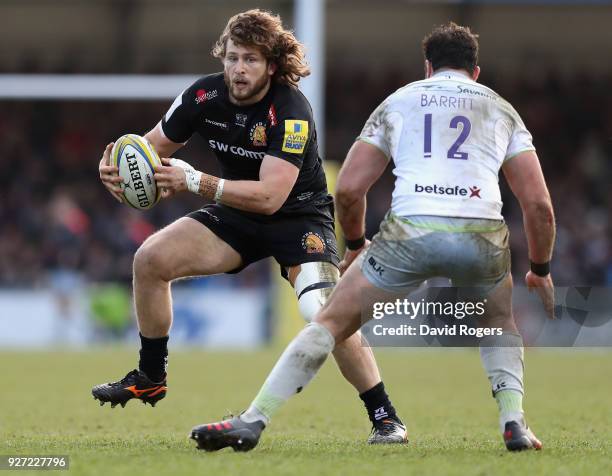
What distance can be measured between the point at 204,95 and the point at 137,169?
1.89ft

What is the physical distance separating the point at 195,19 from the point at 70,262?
485cm

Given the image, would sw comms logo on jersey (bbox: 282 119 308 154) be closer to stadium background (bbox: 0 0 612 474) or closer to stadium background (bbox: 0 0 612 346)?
stadium background (bbox: 0 0 612 474)

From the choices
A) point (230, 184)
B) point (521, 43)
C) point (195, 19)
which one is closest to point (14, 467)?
point (230, 184)

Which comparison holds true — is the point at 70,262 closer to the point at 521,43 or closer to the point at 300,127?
the point at 521,43

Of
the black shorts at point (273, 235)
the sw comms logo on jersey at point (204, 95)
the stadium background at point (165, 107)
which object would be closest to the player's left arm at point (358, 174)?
the black shorts at point (273, 235)

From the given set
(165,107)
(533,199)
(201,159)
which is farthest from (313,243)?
(165,107)

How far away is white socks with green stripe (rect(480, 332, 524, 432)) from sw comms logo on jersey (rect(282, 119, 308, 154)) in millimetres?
1376

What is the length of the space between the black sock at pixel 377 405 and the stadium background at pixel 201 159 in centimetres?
480

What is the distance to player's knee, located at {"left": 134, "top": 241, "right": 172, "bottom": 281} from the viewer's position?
629cm

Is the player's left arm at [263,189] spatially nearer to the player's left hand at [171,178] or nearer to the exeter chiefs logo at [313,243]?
the player's left hand at [171,178]

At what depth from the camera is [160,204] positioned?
2075 cm

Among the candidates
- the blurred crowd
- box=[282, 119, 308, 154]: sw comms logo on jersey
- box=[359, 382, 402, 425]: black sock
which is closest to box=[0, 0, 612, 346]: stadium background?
the blurred crowd

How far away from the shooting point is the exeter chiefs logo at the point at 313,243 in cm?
641

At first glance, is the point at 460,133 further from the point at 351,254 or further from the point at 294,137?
the point at 294,137
